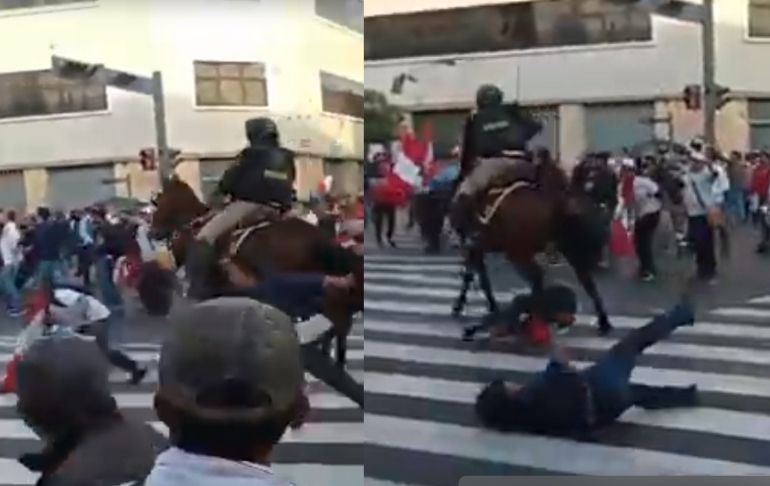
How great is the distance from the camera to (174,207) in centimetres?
260

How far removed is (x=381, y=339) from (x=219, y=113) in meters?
0.55

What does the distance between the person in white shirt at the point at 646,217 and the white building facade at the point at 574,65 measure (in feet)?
0.28

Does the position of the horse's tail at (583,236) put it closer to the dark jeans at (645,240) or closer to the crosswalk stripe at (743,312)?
the dark jeans at (645,240)

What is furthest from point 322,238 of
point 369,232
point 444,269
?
point 444,269

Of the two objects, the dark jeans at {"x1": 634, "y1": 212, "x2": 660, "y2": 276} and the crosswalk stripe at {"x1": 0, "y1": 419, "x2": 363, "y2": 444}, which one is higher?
the dark jeans at {"x1": 634, "y1": 212, "x2": 660, "y2": 276}

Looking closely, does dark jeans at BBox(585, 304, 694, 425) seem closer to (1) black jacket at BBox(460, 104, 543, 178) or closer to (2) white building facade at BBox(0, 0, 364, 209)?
(1) black jacket at BBox(460, 104, 543, 178)

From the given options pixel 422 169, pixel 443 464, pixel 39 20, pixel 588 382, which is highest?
pixel 39 20

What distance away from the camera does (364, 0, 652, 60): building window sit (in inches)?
96.3

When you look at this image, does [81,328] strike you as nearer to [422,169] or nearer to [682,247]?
[422,169]

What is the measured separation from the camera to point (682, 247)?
245cm

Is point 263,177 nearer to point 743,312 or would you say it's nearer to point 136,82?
point 136,82

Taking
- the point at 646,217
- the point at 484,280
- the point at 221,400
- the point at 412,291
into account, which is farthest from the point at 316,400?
the point at 221,400

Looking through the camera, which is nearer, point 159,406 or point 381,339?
point 159,406

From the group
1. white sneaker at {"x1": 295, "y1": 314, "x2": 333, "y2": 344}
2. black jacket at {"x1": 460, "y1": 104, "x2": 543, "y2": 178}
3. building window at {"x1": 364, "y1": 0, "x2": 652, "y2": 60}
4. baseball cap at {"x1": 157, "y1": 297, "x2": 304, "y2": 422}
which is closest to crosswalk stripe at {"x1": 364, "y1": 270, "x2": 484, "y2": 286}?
white sneaker at {"x1": 295, "y1": 314, "x2": 333, "y2": 344}
